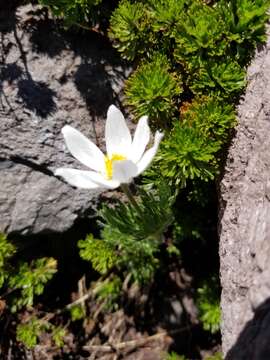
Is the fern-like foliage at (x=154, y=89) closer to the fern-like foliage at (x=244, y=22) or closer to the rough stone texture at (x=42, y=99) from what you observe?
the fern-like foliage at (x=244, y=22)

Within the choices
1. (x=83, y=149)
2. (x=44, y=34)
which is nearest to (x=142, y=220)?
(x=83, y=149)

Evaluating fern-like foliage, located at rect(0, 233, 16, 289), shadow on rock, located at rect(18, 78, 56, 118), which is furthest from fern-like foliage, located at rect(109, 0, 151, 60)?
fern-like foliage, located at rect(0, 233, 16, 289)

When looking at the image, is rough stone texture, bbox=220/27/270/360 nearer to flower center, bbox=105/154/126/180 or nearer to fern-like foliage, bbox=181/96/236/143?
fern-like foliage, bbox=181/96/236/143

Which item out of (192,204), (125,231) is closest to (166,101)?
(125,231)

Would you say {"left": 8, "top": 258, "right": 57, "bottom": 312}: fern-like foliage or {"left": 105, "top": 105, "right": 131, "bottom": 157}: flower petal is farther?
{"left": 8, "top": 258, "right": 57, "bottom": 312}: fern-like foliage

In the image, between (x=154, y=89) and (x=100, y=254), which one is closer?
(x=154, y=89)

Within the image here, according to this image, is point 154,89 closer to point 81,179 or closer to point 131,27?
point 131,27

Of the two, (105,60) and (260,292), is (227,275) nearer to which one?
(260,292)
